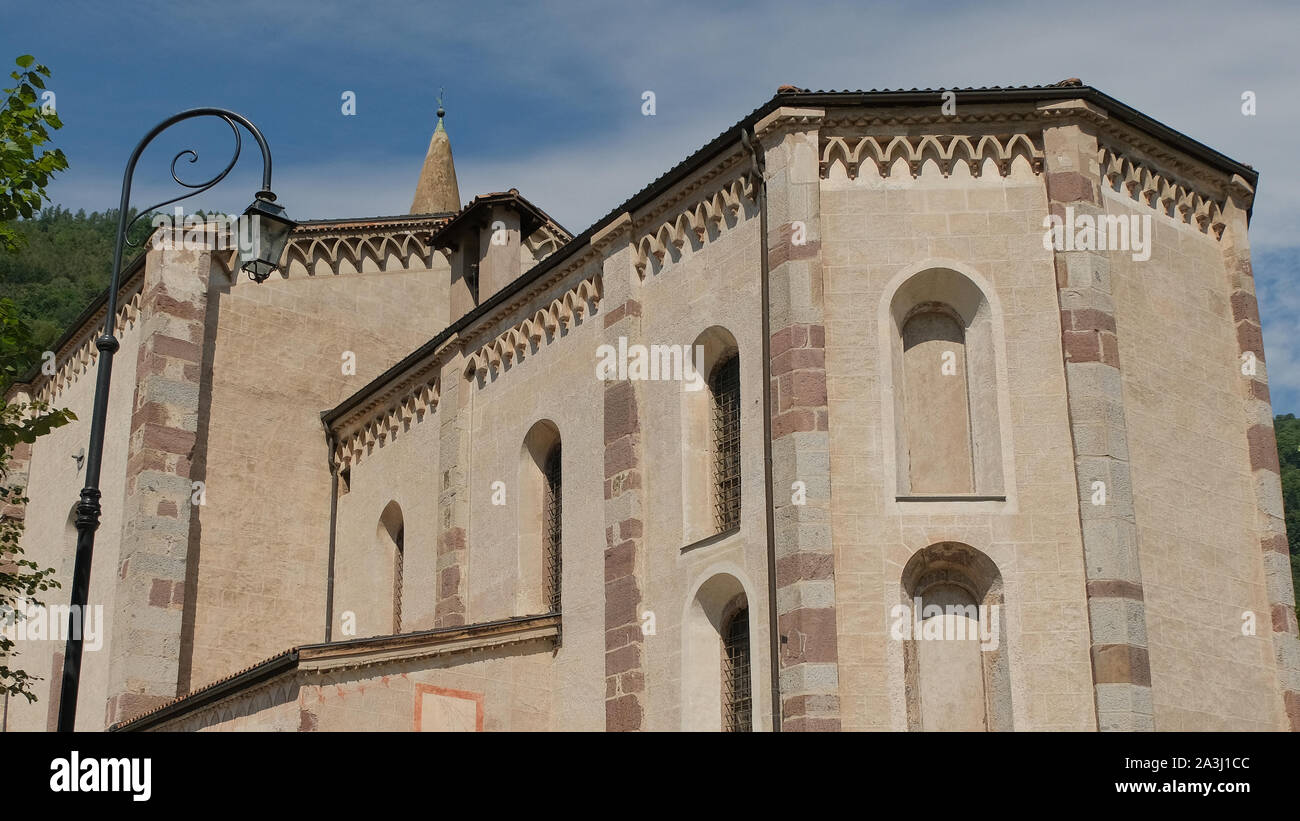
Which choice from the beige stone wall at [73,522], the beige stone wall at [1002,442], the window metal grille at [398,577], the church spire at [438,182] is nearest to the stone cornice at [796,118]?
the beige stone wall at [1002,442]

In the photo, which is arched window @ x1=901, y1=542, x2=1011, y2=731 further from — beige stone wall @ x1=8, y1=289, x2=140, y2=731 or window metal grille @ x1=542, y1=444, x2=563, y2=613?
beige stone wall @ x1=8, y1=289, x2=140, y2=731

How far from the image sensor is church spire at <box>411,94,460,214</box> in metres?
34.7

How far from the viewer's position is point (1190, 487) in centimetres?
1736

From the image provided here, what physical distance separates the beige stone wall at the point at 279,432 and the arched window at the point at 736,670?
10580 millimetres

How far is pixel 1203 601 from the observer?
55.4ft

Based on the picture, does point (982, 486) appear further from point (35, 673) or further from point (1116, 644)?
point (35, 673)

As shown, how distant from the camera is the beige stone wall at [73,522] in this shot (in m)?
25.2

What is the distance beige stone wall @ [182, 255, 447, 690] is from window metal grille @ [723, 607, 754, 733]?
34.7 ft

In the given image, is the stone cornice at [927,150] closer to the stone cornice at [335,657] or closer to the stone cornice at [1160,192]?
the stone cornice at [1160,192]

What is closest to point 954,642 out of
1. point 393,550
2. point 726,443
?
point 726,443

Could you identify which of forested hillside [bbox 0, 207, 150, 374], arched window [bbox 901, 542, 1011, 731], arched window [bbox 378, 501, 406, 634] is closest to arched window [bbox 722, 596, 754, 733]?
arched window [bbox 901, 542, 1011, 731]
